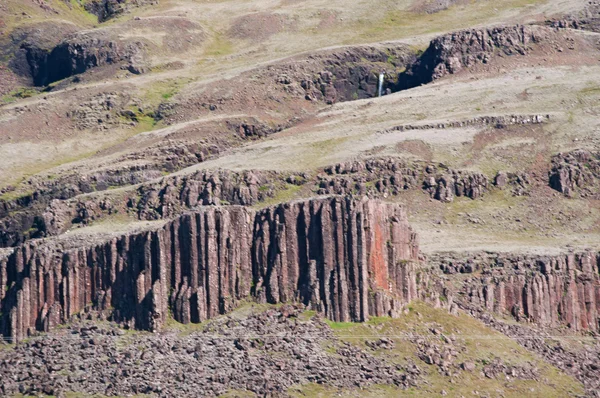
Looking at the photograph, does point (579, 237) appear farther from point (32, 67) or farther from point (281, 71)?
point (32, 67)

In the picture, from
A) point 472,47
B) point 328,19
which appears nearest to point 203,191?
point 472,47

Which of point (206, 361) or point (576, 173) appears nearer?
point (206, 361)

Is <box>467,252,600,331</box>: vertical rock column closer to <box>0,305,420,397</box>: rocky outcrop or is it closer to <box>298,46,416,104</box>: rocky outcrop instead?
<box>0,305,420,397</box>: rocky outcrop

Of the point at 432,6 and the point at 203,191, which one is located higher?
the point at 432,6

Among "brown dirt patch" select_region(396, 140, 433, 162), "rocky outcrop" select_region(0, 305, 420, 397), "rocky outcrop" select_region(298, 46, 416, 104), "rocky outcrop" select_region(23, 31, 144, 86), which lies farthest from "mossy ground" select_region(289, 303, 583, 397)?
"rocky outcrop" select_region(23, 31, 144, 86)

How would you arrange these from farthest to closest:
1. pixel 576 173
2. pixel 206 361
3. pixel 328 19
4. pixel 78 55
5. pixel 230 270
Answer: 1. pixel 328 19
2. pixel 78 55
3. pixel 576 173
4. pixel 230 270
5. pixel 206 361

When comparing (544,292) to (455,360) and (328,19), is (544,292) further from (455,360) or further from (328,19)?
(328,19)

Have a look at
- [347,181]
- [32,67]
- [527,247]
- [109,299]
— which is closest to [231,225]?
[109,299]
